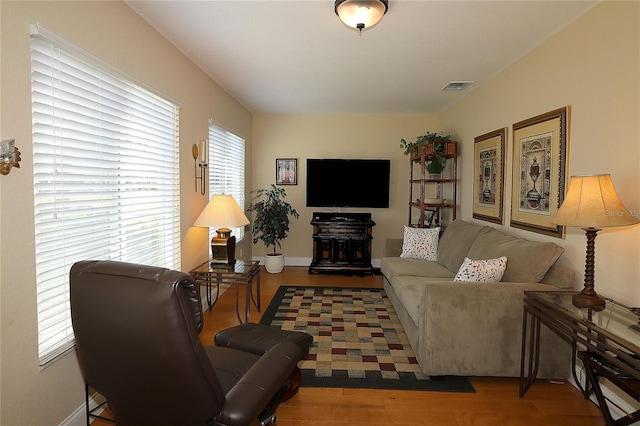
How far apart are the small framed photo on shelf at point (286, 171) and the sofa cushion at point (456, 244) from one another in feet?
9.08

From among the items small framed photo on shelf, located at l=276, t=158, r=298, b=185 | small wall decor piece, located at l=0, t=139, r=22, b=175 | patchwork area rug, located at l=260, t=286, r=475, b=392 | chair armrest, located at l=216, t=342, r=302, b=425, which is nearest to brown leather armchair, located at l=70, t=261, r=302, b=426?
chair armrest, located at l=216, t=342, r=302, b=425

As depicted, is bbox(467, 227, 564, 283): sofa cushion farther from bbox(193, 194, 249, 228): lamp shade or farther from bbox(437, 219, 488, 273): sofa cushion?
bbox(193, 194, 249, 228): lamp shade

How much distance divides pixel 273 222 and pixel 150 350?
4.61 metres

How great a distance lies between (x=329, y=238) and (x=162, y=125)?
333 centimetres

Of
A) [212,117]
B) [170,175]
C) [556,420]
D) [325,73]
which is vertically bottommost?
[556,420]

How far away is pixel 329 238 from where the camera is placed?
607 cm

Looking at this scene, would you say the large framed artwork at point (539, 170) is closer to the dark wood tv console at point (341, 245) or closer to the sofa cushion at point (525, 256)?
the sofa cushion at point (525, 256)

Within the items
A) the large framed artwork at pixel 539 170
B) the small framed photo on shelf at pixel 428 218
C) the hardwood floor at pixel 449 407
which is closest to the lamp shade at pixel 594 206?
the large framed artwork at pixel 539 170

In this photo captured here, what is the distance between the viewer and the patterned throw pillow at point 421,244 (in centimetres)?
475

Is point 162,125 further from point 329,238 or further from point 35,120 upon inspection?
point 329,238

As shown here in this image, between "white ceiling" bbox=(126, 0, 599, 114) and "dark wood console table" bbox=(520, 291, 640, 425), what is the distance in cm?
190

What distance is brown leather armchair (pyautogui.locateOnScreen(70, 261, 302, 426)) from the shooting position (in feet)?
4.29

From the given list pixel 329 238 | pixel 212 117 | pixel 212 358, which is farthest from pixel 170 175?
pixel 329 238

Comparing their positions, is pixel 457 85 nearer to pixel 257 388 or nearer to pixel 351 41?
pixel 351 41
